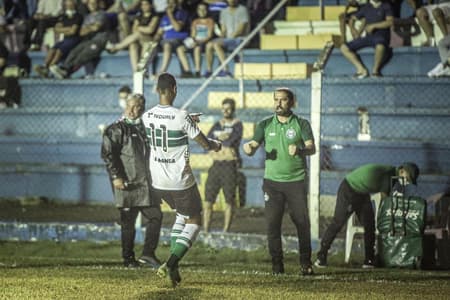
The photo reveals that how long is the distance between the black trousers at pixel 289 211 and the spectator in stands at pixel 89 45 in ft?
28.7

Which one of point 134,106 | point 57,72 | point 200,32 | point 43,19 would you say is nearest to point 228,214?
point 134,106

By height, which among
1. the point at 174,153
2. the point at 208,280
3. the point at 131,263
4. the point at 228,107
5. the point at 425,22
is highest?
the point at 425,22

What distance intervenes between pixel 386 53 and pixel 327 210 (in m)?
3.44

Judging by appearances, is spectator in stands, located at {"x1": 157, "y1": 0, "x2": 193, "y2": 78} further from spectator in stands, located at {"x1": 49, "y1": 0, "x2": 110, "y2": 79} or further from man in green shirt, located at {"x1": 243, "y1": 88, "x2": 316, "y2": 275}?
man in green shirt, located at {"x1": 243, "y1": 88, "x2": 316, "y2": 275}

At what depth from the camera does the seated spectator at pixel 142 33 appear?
63.5 ft

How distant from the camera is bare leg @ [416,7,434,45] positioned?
57.7ft

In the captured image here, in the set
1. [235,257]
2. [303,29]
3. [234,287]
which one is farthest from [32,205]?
[234,287]

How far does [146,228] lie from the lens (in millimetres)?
12961

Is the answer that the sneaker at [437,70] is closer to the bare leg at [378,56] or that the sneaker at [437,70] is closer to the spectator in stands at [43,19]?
the bare leg at [378,56]

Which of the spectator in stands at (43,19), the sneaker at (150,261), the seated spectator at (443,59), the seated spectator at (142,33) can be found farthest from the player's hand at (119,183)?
the spectator in stands at (43,19)

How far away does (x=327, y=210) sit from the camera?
16062mm

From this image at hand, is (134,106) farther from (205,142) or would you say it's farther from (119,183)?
(205,142)

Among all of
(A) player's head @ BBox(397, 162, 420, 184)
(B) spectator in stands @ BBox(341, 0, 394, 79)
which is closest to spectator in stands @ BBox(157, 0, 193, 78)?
(B) spectator in stands @ BBox(341, 0, 394, 79)

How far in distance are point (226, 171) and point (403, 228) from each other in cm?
317
